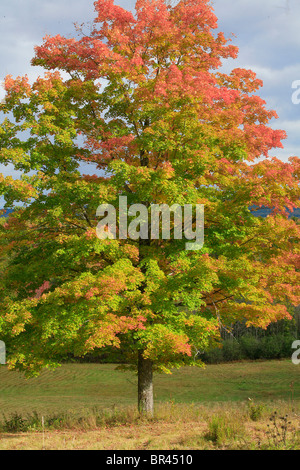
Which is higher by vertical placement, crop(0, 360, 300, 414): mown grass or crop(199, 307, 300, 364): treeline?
crop(199, 307, 300, 364): treeline

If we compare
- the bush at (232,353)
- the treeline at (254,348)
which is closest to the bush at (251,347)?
the treeline at (254,348)

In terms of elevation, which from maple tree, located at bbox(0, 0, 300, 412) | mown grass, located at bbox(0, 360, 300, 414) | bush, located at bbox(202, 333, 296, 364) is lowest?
mown grass, located at bbox(0, 360, 300, 414)

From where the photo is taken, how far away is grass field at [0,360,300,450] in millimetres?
10055

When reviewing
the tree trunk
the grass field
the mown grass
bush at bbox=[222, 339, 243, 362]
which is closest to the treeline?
bush at bbox=[222, 339, 243, 362]

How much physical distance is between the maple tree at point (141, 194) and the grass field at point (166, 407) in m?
1.76

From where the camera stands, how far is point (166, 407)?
14031 mm

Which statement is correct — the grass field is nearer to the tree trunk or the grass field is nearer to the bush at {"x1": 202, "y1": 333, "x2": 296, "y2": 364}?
the tree trunk

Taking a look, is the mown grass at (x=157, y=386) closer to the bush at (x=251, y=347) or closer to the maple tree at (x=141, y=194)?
the bush at (x=251, y=347)

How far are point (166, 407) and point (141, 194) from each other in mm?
6834

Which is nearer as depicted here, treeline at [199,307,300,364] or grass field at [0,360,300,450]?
grass field at [0,360,300,450]

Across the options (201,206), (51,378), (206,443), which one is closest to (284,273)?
(201,206)

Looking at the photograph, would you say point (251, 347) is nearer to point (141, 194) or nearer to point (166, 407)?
point (166, 407)

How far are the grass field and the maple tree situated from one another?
69.3 inches

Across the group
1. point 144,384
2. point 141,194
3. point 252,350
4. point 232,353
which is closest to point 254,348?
point 252,350
